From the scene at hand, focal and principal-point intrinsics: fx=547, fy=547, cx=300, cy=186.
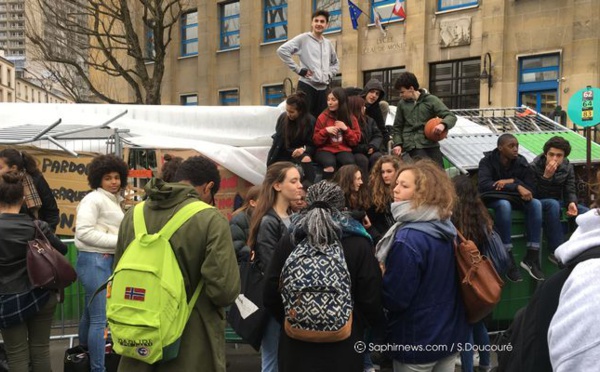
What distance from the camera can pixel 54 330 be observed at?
6250 mm

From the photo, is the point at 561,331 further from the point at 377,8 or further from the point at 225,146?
the point at 377,8

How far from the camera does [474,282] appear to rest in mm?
3201

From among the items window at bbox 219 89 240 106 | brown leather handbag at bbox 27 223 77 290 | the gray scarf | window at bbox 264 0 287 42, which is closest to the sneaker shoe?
the gray scarf

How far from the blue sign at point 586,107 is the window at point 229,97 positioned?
60.1 feet

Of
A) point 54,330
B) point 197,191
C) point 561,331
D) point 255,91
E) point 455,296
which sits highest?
point 255,91

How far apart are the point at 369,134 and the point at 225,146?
2.11 m

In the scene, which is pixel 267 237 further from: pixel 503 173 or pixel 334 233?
pixel 503 173

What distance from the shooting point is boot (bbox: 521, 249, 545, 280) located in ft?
17.8

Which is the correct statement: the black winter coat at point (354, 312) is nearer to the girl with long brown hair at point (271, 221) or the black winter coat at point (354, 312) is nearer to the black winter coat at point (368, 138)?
the girl with long brown hair at point (271, 221)

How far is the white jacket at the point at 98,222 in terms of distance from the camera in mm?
4320

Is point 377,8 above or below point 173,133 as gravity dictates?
above

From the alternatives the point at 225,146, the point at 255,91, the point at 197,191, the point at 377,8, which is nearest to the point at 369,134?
the point at 225,146

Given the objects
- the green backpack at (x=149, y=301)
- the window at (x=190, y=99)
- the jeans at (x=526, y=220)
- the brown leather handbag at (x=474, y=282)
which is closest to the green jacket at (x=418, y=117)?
the jeans at (x=526, y=220)

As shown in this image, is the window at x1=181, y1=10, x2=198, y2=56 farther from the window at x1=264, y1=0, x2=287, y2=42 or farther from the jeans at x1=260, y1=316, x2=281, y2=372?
the jeans at x1=260, y1=316, x2=281, y2=372
